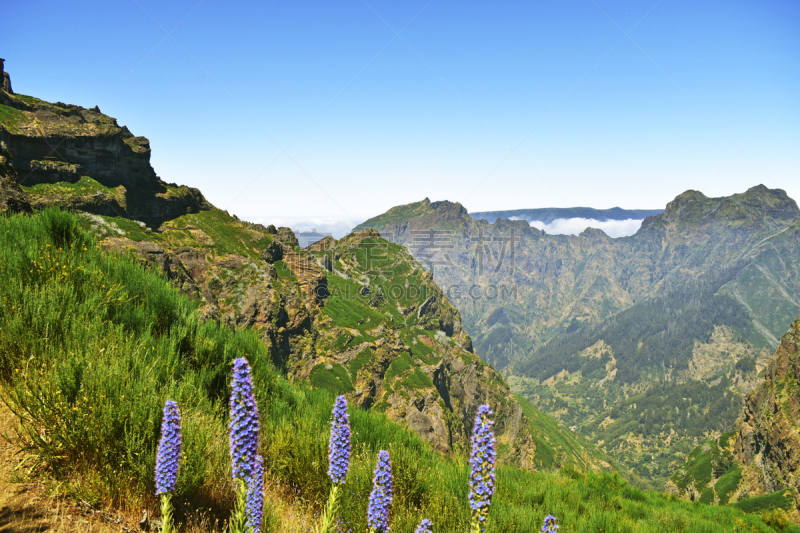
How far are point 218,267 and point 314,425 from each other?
103 meters

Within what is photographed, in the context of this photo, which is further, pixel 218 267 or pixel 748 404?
pixel 748 404

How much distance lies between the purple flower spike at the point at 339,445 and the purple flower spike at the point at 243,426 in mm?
690

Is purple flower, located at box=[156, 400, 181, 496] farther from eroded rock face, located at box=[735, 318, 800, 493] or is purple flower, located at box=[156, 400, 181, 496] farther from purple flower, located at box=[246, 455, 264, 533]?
eroded rock face, located at box=[735, 318, 800, 493]

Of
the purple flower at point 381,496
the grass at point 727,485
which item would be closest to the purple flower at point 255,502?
the purple flower at point 381,496

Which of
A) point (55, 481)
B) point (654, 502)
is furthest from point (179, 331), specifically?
point (654, 502)

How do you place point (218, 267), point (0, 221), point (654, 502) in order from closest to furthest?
point (0, 221) < point (654, 502) < point (218, 267)

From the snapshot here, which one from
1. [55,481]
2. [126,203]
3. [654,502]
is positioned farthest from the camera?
[126,203]

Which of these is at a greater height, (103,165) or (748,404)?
(103,165)

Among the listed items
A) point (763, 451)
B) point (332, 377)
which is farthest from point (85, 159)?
point (763, 451)

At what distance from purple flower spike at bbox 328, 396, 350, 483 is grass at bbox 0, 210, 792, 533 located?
2250mm

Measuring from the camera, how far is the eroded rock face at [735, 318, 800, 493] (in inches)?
4461

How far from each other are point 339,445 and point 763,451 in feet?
613

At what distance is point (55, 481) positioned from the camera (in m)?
4.14

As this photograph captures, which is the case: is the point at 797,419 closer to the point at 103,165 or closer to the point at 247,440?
the point at 247,440
